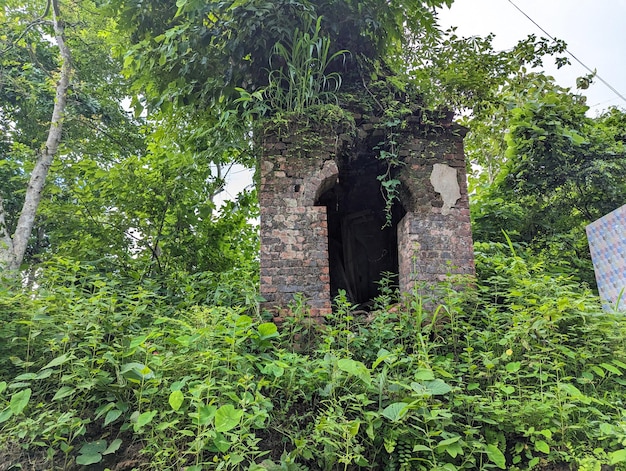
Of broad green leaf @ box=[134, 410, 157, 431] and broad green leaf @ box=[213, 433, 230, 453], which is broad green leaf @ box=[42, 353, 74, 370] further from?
broad green leaf @ box=[213, 433, 230, 453]

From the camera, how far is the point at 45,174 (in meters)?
6.59

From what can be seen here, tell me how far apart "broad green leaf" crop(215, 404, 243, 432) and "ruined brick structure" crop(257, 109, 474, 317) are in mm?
1733

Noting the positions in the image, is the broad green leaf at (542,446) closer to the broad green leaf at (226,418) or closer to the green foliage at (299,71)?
the broad green leaf at (226,418)

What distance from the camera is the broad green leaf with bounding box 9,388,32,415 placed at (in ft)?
7.82

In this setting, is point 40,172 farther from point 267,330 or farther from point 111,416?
point 111,416

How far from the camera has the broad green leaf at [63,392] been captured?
2492 millimetres

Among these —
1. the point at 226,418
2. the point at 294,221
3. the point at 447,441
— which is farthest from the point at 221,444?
the point at 294,221

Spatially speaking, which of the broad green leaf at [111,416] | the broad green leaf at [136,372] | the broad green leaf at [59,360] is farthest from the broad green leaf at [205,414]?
the broad green leaf at [59,360]

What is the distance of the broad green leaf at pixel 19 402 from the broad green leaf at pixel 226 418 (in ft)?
Result: 3.59

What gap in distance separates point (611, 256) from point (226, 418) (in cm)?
433

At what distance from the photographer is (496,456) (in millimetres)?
2621

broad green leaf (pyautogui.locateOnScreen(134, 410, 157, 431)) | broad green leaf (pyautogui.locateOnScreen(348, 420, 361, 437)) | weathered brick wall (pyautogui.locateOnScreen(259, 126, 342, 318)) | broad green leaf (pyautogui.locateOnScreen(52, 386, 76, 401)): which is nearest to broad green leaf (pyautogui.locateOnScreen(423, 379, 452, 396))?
broad green leaf (pyautogui.locateOnScreen(348, 420, 361, 437))

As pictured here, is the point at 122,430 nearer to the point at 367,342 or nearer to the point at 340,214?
the point at 367,342

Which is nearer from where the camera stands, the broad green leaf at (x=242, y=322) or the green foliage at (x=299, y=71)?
the broad green leaf at (x=242, y=322)
